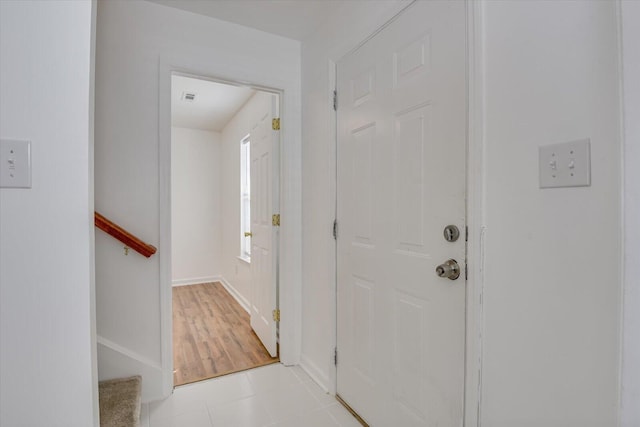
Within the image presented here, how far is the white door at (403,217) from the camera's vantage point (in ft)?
3.71

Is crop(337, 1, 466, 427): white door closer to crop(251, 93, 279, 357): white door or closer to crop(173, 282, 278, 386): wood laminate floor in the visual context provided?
crop(251, 93, 279, 357): white door

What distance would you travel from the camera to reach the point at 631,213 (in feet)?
2.25

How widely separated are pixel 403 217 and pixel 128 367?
1814mm

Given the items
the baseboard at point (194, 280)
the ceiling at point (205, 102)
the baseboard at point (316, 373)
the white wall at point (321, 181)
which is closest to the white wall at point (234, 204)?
the ceiling at point (205, 102)

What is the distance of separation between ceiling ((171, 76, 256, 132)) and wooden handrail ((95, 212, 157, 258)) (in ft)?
5.22

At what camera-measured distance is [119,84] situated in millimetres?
1793

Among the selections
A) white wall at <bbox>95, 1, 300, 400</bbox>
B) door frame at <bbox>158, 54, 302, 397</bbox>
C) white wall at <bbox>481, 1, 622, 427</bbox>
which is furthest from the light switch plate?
white wall at <bbox>95, 1, 300, 400</bbox>

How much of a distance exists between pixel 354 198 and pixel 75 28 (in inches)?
51.6

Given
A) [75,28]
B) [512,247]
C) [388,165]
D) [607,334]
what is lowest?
[607,334]

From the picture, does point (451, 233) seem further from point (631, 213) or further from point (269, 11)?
point (269, 11)

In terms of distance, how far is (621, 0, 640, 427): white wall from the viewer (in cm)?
67

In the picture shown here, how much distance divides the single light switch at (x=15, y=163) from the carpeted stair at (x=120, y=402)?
3.94 feet

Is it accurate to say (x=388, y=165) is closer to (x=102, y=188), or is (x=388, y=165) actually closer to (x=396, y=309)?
(x=396, y=309)

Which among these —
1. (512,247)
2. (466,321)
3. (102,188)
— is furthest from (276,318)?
(512,247)
